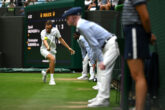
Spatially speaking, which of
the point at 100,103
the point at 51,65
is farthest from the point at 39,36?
the point at 100,103

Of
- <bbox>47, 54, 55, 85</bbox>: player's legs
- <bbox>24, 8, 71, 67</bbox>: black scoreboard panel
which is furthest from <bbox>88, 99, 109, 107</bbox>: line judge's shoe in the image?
<bbox>24, 8, 71, 67</bbox>: black scoreboard panel

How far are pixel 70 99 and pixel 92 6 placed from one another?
483 inches

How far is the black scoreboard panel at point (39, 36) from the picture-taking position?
18.4 m

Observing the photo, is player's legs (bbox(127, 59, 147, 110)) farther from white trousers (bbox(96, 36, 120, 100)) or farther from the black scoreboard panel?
the black scoreboard panel

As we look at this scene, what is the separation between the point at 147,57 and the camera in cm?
516

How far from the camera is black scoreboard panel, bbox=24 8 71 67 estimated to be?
18.4m

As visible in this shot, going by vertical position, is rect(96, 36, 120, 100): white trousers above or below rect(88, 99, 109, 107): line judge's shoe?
above

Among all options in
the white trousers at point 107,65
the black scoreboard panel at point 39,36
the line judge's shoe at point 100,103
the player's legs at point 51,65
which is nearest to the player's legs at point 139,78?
the white trousers at point 107,65

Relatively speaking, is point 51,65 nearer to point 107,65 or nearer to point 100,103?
point 100,103

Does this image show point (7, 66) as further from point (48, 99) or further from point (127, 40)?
point (127, 40)

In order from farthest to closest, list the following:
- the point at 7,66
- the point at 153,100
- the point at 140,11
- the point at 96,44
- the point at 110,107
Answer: the point at 7,66 → the point at 110,107 → the point at 96,44 → the point at 153,100 → the point at 140,11

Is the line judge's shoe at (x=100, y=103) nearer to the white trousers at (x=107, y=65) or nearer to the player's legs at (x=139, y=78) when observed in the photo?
the white trousers at (x=107, y=65)

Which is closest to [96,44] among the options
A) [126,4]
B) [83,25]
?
[83,25]

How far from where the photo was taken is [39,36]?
63.3 ft
